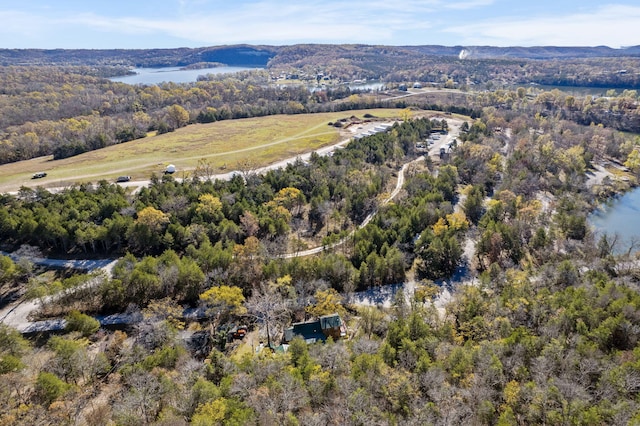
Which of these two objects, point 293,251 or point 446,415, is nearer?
point 446,415

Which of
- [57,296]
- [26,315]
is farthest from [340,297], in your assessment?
[26,315]

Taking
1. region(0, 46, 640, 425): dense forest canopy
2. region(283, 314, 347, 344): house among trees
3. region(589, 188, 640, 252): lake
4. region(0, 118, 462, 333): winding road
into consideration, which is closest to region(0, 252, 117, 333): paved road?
region(0, 118, 462, 333): winding road

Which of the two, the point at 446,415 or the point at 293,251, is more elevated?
the point at 446,415

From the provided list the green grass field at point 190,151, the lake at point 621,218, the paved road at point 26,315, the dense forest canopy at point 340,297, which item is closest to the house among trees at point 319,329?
the dense forest canopy at point 340,297

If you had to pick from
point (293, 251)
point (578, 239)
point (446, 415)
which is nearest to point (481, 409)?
point (446, 415)

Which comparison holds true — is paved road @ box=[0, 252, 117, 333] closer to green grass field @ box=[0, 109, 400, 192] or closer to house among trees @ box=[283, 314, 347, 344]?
house among trees @ box=[283, 314, 347, 344]

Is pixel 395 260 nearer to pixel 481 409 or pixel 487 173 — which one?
pixel 481 409
